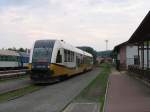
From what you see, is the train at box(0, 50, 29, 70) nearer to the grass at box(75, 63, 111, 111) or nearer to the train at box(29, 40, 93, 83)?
the train at box(29, 40, 93, 83)

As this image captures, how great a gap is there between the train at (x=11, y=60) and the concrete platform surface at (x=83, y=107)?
116 ft

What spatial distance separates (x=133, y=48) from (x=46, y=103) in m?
43.8

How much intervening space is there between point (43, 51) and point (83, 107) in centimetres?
1367

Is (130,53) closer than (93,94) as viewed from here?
No

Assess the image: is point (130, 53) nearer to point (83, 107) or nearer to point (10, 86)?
point (10, 86)

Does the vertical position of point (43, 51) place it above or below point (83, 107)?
above

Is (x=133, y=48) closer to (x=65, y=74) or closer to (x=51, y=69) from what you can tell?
(x=65, y=74)

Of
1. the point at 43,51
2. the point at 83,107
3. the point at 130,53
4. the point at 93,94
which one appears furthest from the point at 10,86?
the point at 130,53

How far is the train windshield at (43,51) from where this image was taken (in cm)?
2680

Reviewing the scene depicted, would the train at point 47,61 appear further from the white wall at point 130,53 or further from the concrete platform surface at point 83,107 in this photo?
the white wall at point 130,53

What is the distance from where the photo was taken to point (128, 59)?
57.4 m

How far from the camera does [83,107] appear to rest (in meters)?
14.0

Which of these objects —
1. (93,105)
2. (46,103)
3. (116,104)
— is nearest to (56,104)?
(46,103)

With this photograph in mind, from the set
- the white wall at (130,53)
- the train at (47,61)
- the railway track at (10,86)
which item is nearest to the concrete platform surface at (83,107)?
the railway track at (10,86)
